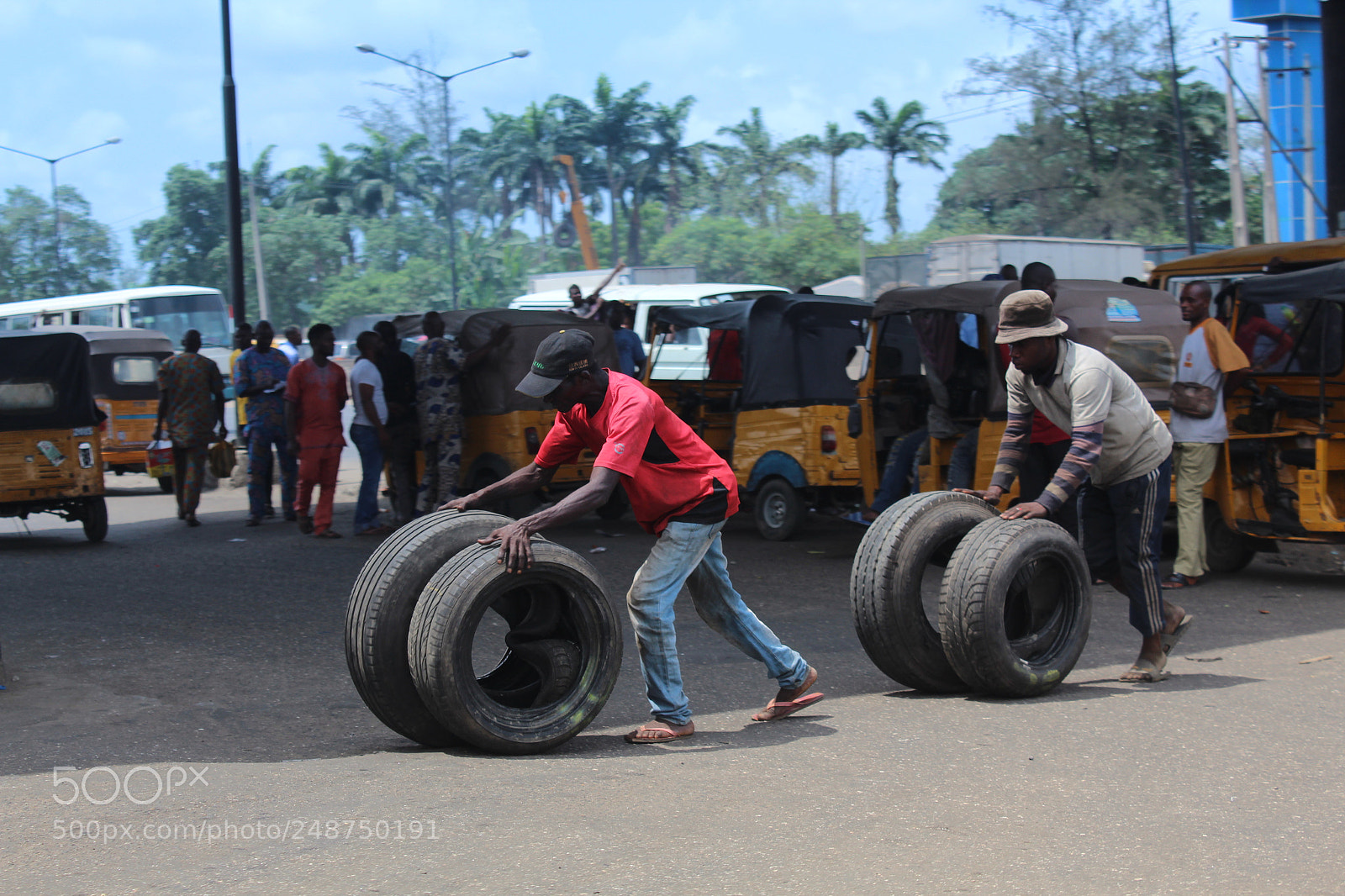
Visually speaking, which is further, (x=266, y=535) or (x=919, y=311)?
(x=266, y=535)

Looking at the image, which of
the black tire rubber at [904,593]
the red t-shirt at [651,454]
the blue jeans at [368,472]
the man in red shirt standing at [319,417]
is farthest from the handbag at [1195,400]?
the man in red shirt standing at [319,417]

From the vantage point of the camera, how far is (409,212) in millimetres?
70875

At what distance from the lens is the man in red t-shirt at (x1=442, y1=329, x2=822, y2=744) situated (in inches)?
209

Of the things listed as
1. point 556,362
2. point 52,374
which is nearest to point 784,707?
point 556,362

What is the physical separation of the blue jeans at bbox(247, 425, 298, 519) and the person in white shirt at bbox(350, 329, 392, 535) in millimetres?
1354

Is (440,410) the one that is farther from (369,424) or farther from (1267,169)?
(1267,169)

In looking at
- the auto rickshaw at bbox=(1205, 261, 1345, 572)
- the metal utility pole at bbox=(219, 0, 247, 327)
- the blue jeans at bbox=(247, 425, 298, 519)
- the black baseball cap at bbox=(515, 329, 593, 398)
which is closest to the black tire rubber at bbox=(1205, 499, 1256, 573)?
the auto rickshaw at bbox=(1205, 261, 1345, 572)

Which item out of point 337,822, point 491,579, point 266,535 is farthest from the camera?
point 266,535

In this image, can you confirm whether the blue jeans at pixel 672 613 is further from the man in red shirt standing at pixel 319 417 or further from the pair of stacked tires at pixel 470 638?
the man in red shirt standing at pixel 319 417

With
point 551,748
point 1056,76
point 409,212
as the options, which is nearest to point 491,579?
point 551,748

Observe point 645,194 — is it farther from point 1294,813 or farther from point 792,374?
point 1294,813

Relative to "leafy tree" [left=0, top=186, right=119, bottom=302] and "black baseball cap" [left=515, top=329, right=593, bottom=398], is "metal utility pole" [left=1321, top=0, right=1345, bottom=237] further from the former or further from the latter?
"leafy tree" [left=0, top=186, right=119, bottom=302]

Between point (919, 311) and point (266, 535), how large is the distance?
6.81 meters

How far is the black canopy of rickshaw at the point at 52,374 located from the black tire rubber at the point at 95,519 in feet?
2.55
